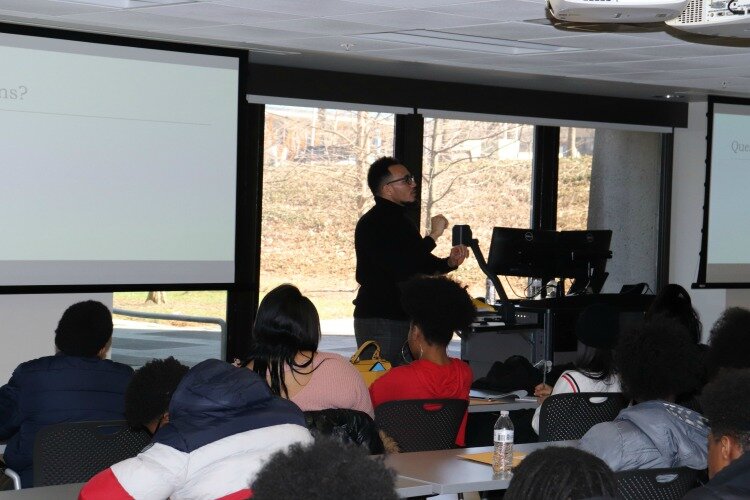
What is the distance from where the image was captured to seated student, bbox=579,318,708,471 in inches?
115

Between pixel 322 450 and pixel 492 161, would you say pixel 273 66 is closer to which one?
pixel 492 161

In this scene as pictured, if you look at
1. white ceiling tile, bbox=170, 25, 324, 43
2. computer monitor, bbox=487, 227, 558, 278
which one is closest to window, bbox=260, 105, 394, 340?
computer monitor, bbox=487, 227, 558, 278

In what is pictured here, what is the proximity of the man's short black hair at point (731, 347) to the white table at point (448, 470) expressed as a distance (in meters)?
0.81

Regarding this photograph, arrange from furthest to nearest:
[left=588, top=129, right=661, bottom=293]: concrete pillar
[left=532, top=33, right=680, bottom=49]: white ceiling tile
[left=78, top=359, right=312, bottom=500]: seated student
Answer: [left=588, top=129, right=661, bottom=293]: concrete pillar, [left=532, top=33, right=680, bottom=49]: white ceiling tile, [left=78, top=359, right=312, bottom=500]: seated student

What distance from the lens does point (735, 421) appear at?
243 cm

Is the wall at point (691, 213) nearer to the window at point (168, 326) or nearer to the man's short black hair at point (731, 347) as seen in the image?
the window at point (168, 326)

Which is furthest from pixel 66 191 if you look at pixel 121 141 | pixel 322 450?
pixel 322 450

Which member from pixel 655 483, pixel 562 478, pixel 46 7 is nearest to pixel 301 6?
pixel 46 7

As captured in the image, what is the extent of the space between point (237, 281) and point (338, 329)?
92cm

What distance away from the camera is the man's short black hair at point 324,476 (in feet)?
3.81

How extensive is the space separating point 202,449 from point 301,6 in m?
2.72

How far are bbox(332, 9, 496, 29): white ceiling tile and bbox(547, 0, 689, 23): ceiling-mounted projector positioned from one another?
98 centimetres

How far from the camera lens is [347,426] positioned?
123 inches

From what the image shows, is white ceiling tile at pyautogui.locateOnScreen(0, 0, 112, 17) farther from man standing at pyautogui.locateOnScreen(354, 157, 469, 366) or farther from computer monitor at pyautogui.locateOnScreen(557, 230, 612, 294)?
computer monitor at pyautogui.locateOnScreen(557, 230, 612, 294)
